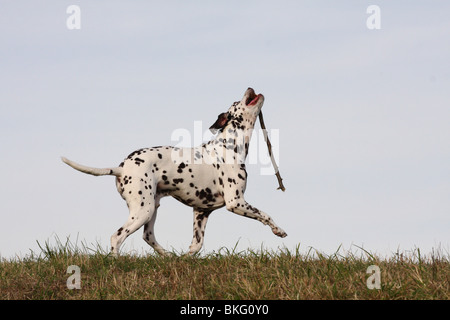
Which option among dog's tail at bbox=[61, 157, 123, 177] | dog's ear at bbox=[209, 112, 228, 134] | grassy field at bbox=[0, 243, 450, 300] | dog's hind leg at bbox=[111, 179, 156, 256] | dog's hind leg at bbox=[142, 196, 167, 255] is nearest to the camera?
grassy field at bbox=[0, 243, 450, 300]

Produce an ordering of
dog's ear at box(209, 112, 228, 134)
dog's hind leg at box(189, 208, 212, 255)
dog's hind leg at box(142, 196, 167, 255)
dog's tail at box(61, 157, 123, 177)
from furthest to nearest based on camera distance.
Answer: dog's ear at box(209, 112, 228, 134), dog's hind leg at box(189, 208, 212, 255), dog's hind leg at box(142, 196, 167, 255), dog's tail at box(61, 157, 123, 177)

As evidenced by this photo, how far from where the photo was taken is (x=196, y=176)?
31.4 ft

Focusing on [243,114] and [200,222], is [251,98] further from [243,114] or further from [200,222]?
[200,222]

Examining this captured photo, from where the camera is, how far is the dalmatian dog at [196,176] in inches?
364

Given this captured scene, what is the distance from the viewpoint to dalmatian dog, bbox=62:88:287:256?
9.23 m

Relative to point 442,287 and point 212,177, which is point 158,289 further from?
point 442,287

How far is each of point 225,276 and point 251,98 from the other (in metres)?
3.61

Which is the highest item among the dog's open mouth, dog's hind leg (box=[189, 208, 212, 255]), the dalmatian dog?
the dog's open mouth

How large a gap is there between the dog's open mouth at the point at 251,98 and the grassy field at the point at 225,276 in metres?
2.66

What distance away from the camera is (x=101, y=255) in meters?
8.86

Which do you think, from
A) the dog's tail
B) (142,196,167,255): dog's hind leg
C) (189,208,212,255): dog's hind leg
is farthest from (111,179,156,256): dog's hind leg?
(189,208,212,255): dog's hind leg

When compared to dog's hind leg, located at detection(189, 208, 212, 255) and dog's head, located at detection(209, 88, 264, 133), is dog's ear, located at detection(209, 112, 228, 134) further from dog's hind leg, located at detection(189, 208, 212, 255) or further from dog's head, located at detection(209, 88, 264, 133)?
dog's hind leg, located at detection(189, 208, 212, 255)

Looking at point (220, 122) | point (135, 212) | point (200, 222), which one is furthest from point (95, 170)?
point (220, 122)
